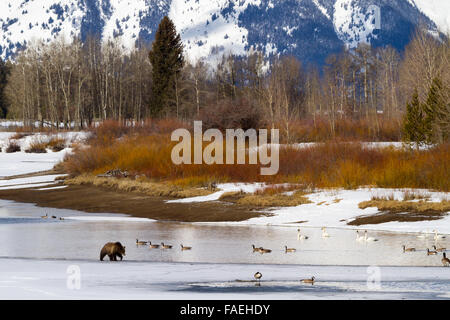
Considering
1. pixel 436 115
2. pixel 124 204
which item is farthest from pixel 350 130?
pixel 124 204

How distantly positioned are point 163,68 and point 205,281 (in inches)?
2165

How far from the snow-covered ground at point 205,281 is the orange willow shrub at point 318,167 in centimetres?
1327

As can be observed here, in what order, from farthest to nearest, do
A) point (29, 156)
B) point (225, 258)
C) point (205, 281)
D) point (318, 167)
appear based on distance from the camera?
point (29, 156) < point (318, 167) < point (225, 258) < point (205, 281)

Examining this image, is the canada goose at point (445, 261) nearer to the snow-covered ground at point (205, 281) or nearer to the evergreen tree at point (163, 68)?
the snow-covered ground at point (205, 281)

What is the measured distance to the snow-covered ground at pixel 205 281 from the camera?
9.36 meters

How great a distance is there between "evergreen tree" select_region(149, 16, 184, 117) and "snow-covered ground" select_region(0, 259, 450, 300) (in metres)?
51.2

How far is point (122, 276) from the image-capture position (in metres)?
11.1

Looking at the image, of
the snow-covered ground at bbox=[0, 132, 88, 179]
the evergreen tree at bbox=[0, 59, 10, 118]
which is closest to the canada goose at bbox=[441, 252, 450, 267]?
the snow-covered ground at bbox=[0, 132, 88, 179]

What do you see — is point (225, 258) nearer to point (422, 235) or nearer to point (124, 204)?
point (422, 235)

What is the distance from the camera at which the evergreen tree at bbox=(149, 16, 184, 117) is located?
63.8 metres

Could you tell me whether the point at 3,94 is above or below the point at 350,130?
above

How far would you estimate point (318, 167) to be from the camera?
2847 centimetres

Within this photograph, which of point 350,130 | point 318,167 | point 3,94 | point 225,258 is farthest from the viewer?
point 3,94

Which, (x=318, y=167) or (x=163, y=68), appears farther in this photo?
(x=163, y=68)
